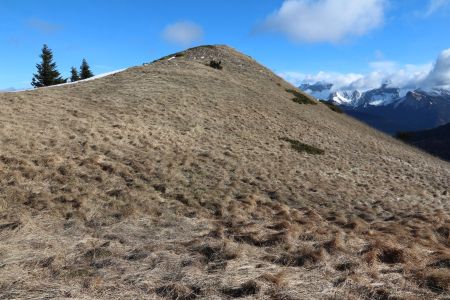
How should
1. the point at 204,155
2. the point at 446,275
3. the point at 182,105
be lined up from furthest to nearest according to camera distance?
1. the point at 182,105
2. the point at 204,155
3. the point at 446,275

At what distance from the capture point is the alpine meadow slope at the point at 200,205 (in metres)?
9.05

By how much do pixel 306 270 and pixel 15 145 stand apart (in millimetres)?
15054

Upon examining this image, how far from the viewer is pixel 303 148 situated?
2989cm

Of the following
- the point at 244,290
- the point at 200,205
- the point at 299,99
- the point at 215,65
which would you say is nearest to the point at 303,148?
the point at 200,205

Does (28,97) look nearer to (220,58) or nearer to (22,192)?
(22,192)

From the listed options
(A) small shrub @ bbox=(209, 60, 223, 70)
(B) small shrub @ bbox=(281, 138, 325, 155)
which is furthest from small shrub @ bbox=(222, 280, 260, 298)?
(A) small shrub @ bbox=(209, 60, 223, 70)

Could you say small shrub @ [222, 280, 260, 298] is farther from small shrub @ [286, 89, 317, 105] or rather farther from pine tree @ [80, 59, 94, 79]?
pine tree @ [80, 59, 94, 79]

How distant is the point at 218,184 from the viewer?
62.6 feet

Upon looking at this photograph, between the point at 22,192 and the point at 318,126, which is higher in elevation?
the point at 318,126

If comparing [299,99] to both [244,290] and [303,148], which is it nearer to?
[303,148]

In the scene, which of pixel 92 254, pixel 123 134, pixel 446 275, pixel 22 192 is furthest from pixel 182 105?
pixel 446 275

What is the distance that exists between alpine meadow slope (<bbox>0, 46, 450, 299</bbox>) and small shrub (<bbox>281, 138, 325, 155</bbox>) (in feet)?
0.54

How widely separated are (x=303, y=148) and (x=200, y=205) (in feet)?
51.5

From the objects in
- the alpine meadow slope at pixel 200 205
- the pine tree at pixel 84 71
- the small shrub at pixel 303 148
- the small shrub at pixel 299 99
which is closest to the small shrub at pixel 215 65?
the small shrub at pixel 299 99
